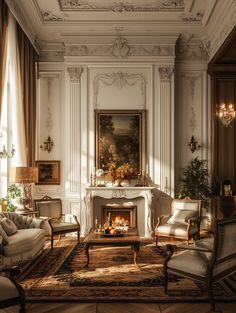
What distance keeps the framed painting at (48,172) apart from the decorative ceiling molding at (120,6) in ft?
10.3

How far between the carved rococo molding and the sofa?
3064 mm

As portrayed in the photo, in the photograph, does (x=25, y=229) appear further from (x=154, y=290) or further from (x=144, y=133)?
(x=144, y=133)

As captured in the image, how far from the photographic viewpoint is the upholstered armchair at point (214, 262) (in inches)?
146

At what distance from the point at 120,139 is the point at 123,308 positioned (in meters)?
4.61

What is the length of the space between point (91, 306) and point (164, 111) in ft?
16.4

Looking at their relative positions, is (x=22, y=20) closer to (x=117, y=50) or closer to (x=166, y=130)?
(x=117, y=50)

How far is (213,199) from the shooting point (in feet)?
25.3

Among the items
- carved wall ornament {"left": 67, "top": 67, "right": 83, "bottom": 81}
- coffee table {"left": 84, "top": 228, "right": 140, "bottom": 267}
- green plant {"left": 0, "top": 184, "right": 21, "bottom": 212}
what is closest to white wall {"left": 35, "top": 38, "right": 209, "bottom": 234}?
carved wall ornament {"left": 67, "top": 67, "right": 83, "bottom": 81}

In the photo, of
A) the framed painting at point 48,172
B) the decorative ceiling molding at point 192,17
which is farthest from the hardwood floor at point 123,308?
the decorative ceiling molding at point 192,17

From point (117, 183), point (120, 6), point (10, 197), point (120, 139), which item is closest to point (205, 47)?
point (120, 6)

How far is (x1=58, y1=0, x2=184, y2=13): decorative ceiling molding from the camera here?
6.75 meters

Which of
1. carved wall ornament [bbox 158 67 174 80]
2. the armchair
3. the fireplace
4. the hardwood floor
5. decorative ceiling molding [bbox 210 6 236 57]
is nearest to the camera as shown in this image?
the hardwood floor

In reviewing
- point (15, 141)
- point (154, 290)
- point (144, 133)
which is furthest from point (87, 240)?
point (144, 133)

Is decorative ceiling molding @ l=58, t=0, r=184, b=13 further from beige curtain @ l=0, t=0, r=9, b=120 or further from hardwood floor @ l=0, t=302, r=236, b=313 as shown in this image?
hardwood floor @ l=0, t=302, r=236, b=313
